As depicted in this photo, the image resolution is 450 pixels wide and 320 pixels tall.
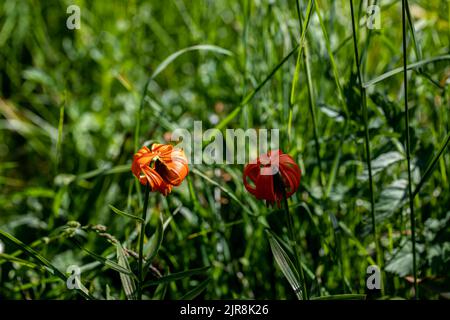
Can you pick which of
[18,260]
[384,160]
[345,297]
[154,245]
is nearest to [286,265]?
[345,297]

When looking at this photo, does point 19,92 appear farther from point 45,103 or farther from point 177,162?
point 177,162

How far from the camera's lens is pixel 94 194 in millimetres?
1714

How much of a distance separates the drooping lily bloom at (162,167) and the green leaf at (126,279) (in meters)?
0.15

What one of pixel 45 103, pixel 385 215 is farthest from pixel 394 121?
pixel 45 103

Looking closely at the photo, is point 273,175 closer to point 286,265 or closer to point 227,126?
point 286,265

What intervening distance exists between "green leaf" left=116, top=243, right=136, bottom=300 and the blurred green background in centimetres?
9

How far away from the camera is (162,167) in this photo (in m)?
1.00

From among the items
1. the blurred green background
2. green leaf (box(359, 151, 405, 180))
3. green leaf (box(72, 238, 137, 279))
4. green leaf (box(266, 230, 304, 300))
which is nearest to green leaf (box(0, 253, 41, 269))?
the blurred green background

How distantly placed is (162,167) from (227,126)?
0.86 metres

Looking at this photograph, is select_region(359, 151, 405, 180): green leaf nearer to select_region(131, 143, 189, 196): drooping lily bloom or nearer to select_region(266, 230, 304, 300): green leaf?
select_region(266, 230, 304, 300): green leaf

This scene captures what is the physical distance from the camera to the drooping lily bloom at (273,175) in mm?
955

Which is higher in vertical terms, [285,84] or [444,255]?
[285,84]

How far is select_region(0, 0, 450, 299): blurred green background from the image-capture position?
4.27 ft
